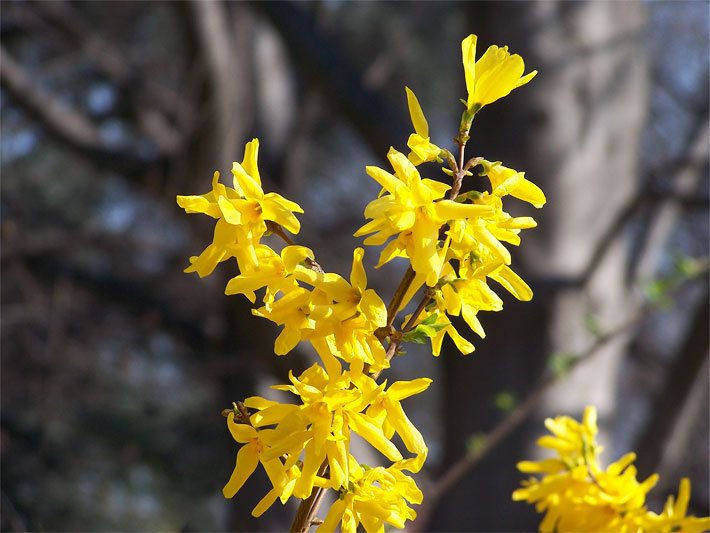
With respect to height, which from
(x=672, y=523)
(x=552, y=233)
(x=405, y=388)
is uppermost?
Answer: (x=552, y=233)

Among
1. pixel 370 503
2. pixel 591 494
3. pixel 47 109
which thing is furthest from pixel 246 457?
pixel 47 109

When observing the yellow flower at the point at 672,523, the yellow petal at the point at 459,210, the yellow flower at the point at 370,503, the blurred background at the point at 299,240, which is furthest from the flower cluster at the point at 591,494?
the blurred background at the point at 299,240

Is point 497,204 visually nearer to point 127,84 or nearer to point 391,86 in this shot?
point 127,84

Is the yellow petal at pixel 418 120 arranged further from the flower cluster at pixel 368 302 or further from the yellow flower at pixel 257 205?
the yellow flower at pixel 257 205

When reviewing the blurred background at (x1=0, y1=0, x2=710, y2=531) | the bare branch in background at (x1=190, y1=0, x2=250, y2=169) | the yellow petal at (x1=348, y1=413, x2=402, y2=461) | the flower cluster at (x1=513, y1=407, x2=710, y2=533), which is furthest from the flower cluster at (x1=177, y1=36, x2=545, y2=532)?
the bare branch in background at (x1=190, y1=0, x2=250, y2=169)

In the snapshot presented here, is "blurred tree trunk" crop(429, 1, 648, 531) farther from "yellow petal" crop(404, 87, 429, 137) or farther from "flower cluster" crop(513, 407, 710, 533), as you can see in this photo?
"yellow petal" crop(404, 87, 429, 137)

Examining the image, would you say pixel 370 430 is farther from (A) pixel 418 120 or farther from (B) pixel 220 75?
(B) pixel 220 75

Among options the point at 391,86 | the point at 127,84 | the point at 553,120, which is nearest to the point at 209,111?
the point at 127,84
